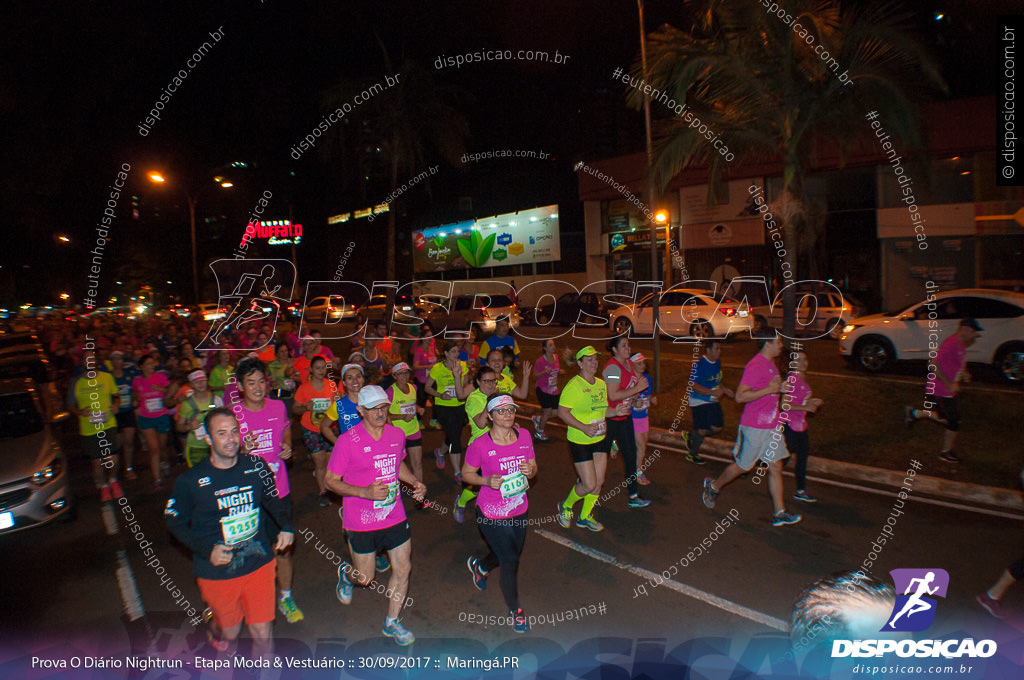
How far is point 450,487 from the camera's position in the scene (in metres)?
7.83

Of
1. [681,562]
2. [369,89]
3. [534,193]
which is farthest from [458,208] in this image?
[681,562]

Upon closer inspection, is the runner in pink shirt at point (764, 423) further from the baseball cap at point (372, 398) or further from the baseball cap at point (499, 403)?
the baseball cap at point (372, 398)

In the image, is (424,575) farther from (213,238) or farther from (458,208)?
(458,208)

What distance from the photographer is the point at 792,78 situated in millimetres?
9297

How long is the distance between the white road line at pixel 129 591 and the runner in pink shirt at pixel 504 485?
9.95 feet

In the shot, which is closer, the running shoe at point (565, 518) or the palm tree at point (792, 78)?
the running shoe at point (565, 518)

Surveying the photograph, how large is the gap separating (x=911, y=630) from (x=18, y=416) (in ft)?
28.5

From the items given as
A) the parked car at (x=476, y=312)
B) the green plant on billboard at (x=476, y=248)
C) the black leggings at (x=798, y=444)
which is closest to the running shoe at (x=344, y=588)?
the black leggings at (x=798, y=444)

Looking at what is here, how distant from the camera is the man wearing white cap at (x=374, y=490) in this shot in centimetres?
408

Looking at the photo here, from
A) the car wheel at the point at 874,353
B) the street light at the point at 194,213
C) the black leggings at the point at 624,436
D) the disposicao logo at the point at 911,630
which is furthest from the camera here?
the street light at the point at 194,213

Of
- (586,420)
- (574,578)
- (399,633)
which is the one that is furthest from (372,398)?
(574,578)

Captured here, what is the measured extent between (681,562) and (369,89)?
1856 cm

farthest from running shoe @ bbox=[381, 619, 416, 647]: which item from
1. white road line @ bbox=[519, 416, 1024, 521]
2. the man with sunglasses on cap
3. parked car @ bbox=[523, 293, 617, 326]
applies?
parked car @ bbox=[523, 293, 617, 326]

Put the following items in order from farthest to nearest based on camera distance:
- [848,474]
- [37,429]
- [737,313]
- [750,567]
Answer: [737,313] → [848,474] → [37,429] → [750,567]
